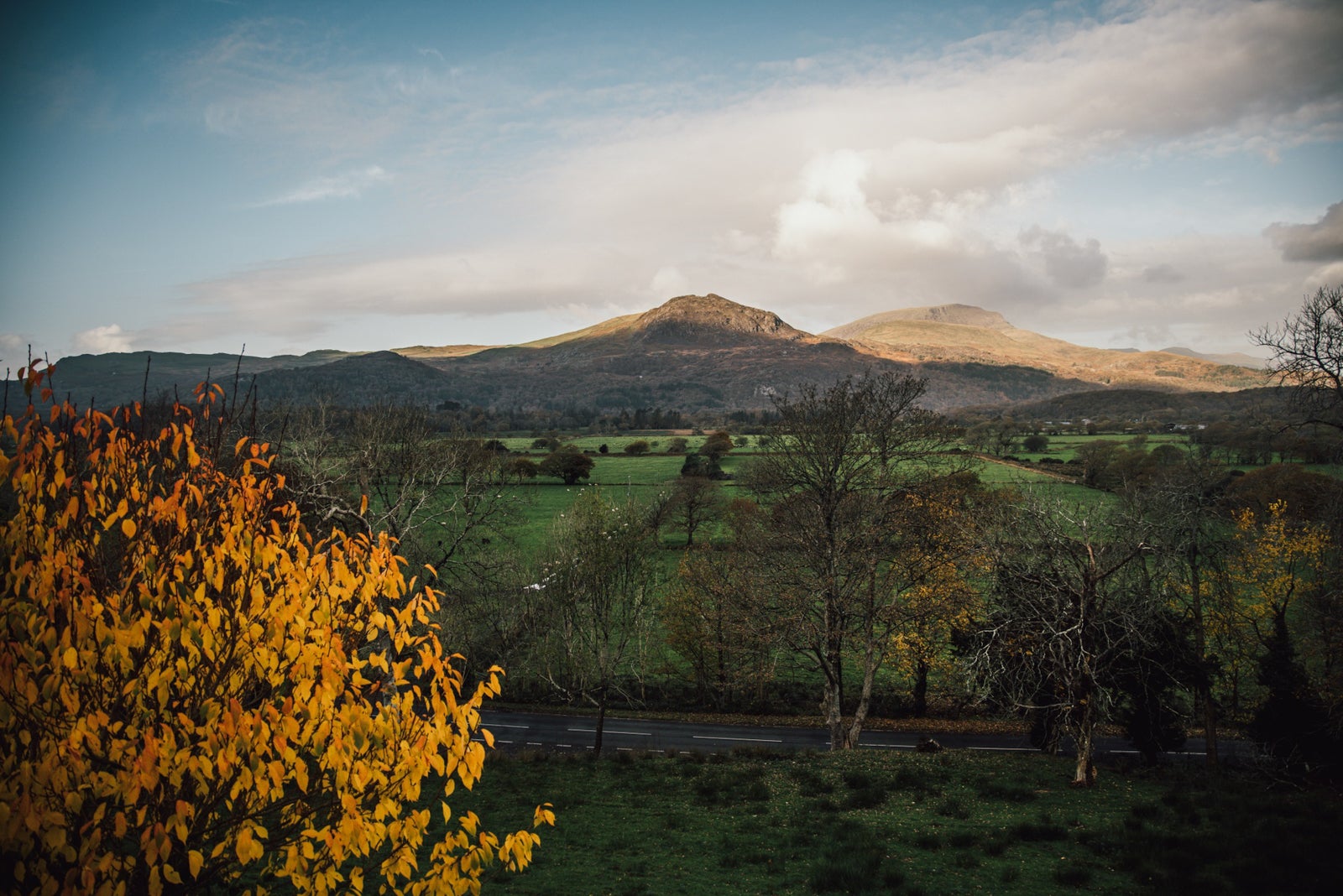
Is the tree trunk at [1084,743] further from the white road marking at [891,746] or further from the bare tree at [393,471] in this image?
the bare tree at [393,471]

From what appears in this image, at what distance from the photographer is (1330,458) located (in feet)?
56.7

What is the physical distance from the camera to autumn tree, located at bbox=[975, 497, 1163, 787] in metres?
17.9

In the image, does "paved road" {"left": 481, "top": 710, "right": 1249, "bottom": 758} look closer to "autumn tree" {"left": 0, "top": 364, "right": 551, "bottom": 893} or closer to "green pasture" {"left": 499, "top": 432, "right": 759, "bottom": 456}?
"autumn tree" {"left": 0, "top": 364, "right": 551, "bottom": 893}

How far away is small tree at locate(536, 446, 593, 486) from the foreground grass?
233 feet

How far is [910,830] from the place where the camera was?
15.3 meters

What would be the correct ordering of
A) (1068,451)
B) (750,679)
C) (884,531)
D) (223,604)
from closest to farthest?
(223,604) < (884,531) < (750,679) < (1068,451)

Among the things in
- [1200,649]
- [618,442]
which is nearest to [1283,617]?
[1200,649]

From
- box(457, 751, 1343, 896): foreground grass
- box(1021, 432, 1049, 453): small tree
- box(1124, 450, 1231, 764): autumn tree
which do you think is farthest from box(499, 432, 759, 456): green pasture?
box(457, 751, 1343, 896): foreground grass

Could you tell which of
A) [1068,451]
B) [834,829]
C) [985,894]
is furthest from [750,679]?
[1068,451]

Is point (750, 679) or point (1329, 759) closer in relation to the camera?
point (1329, 759)

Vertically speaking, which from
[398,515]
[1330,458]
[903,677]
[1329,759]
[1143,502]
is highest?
[1330,458]

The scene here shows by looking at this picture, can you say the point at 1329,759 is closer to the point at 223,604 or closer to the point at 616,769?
the point at 616,769

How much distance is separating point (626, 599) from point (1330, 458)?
25.4 m

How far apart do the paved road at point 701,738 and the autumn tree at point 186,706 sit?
28894 mm
